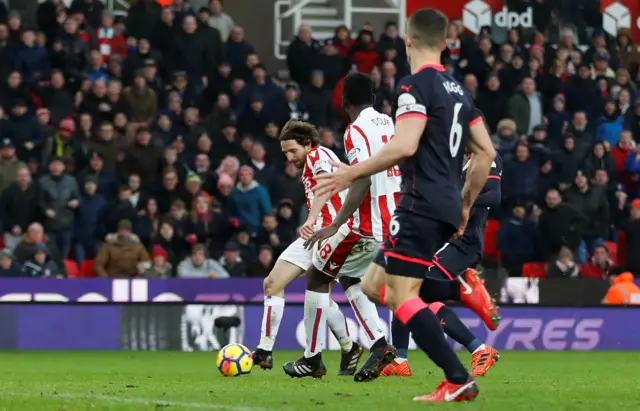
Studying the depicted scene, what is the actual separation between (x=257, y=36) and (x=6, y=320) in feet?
30.3

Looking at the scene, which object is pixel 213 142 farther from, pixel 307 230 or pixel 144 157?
pixel 307 230

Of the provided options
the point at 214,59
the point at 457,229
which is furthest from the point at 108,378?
the point at 214,59

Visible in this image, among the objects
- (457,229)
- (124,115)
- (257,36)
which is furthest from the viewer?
(257,36)

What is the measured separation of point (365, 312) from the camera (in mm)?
11078

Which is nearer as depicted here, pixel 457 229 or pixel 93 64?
pixel 457 229

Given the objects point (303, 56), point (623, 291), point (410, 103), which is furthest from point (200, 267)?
point (410, 103)

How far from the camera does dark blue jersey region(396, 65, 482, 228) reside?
7.87m

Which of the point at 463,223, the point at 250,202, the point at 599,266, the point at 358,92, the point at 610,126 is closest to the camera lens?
Result: the point at 463,223

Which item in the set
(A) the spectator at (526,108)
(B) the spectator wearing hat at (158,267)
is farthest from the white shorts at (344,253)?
(A) the spectator at (526,108)

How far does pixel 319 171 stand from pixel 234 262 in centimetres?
910

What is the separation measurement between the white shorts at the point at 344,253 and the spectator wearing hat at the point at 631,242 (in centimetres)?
1105

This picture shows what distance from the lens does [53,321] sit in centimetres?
1780

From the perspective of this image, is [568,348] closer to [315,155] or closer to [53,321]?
[53,321]

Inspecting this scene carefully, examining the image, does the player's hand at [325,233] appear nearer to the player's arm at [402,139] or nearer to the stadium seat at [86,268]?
the player's arm at [402,139]
